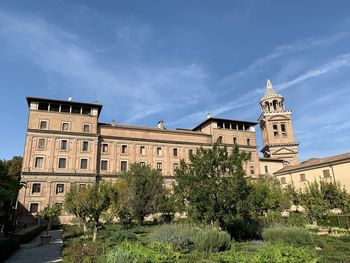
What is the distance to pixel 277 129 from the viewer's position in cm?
5897

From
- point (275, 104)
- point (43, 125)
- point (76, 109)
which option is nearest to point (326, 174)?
point (275, 104)

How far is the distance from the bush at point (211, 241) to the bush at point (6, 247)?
9273mm

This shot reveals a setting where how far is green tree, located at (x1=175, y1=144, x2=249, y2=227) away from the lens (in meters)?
15.4

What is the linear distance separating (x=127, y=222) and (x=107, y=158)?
13.2 m

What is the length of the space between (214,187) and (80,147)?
27685mm

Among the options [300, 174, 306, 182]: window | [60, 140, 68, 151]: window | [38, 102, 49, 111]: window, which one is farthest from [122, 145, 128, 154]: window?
[300, 174, 306, 182]: window

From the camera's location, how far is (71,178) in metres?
36.6

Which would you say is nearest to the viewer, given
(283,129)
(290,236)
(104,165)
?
(290,236)

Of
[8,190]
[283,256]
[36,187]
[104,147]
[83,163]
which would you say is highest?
[104,147]

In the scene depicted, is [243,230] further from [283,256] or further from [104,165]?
[104,165]

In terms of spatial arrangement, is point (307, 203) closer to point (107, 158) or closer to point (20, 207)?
point (107, 158)

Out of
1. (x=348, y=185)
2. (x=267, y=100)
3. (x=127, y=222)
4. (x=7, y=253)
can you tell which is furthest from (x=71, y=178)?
(x=267, y=100)

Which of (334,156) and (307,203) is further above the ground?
(334,156)

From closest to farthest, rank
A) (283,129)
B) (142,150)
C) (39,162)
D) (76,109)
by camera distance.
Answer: (39,162)
(76,109)
(142,150)
(283,129)
